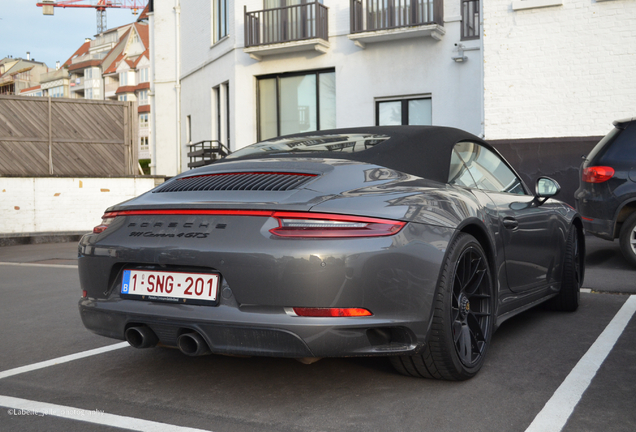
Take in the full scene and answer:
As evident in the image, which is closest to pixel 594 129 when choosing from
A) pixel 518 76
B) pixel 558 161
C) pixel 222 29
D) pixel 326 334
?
pixel 558 161

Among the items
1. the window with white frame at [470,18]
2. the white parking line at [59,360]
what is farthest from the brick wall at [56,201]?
the white parking line at [59,360]

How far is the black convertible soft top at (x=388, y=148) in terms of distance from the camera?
352 cm

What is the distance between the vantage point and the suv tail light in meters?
7.48

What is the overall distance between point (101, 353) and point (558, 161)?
9852mm

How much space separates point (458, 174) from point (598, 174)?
4.41 meters

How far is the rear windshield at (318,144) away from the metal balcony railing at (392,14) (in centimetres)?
1338

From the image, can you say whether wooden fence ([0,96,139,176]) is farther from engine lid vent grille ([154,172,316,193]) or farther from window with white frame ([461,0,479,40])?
engine lid vent grille ([154,172,316,193])

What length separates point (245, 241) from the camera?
2.80 m

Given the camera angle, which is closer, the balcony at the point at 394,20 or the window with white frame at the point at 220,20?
the balcony at the point at 394,20

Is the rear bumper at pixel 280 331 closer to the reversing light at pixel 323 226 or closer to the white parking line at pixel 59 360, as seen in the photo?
the reversing light at pixel 323 226

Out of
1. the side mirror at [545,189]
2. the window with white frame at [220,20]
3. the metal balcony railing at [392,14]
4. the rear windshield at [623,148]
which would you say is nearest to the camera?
the side mirror at [545,189]

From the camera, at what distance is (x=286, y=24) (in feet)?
61.1

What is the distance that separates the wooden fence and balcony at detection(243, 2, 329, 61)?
14.1 ft

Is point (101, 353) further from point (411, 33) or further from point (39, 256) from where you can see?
point (411, 33)
